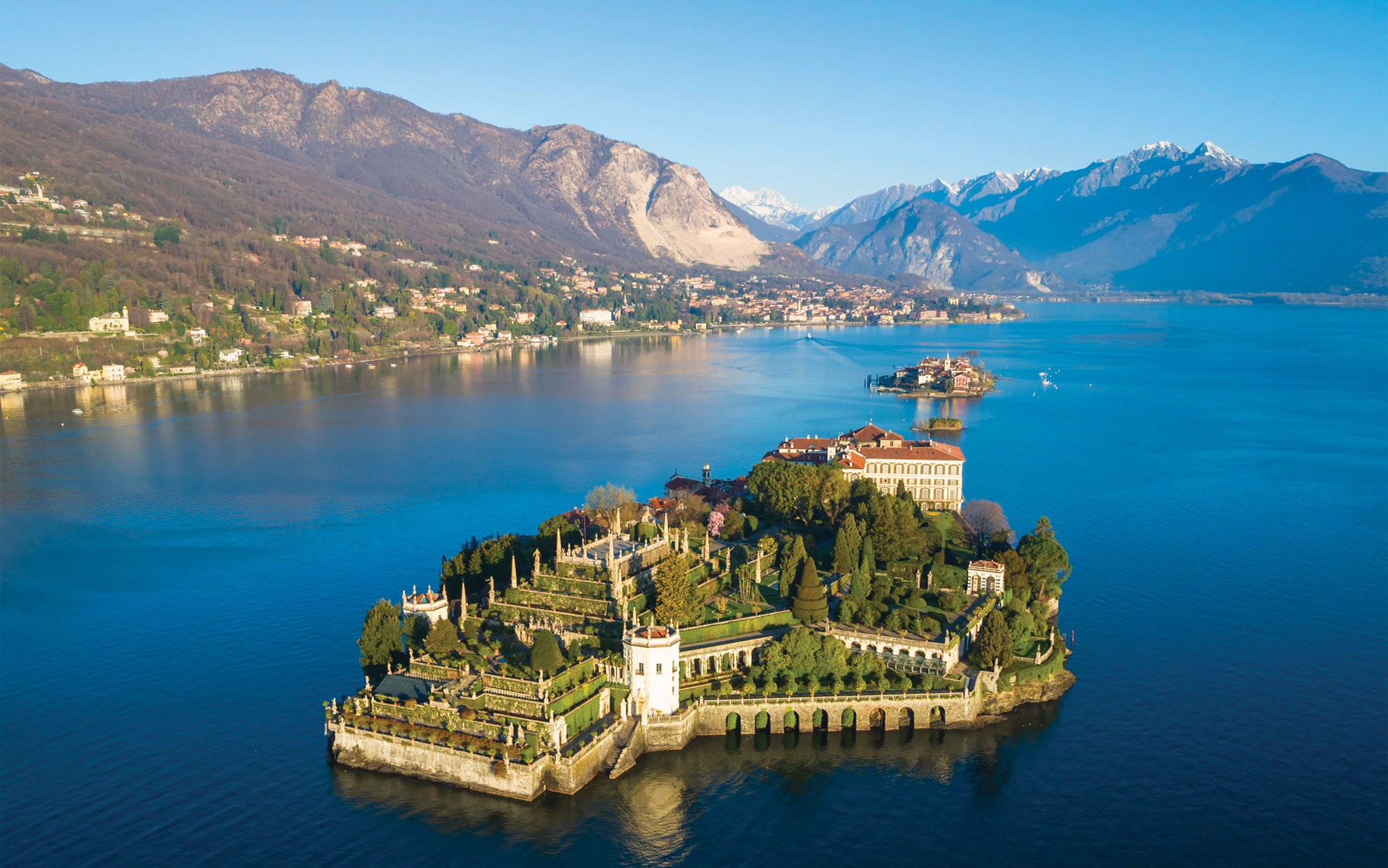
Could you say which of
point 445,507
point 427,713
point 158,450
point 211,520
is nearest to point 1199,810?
point 427,713

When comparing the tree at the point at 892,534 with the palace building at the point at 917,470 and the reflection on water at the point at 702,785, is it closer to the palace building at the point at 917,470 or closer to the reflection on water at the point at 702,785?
the reflection on water at the point at 702,785

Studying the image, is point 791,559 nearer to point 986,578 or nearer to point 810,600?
point 810,600

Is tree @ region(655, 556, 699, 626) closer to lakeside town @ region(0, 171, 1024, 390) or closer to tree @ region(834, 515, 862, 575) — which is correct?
tree @ region(834, 515, 862, 575)

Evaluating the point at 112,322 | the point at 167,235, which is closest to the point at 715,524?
the point at 112,322

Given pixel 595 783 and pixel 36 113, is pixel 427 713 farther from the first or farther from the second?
pixel 36 113

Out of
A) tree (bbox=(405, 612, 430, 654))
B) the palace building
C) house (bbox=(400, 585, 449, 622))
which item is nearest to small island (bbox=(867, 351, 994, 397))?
the palace building

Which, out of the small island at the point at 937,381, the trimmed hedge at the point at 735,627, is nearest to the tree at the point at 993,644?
the trimmed hedge at the point at 735,627
